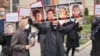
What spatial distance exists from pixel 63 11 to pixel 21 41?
1206 millimetres

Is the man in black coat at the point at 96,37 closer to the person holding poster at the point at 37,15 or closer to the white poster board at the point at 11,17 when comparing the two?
the person holding poster at the point at 37,15

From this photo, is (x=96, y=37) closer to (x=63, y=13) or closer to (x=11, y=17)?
(x=63, y=13)

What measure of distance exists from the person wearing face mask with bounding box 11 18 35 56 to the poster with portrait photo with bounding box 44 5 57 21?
29.1 inches

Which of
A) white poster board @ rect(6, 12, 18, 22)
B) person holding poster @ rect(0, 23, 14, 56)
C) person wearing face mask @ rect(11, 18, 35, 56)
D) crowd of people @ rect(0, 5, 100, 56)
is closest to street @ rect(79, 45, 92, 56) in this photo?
crowd of people @ rect(0, 5, 100, 56)

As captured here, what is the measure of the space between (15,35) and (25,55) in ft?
1.43

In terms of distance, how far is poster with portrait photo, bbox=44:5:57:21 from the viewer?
862 centimetres

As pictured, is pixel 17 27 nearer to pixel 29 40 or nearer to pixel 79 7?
pixel 29 40

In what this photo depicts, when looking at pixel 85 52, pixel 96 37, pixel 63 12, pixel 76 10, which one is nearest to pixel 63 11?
pixel 63 12

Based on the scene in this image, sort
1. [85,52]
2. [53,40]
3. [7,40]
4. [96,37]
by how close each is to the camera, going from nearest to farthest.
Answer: [53,40] → [7,40] → [96,37] → [85,52]

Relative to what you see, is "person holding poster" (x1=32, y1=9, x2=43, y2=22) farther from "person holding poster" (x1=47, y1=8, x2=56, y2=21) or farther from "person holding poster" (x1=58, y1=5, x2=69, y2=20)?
"person holding poster" (x1=58, y1=5, x2=69, y2=20)

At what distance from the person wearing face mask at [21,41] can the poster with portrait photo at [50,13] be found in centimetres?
74

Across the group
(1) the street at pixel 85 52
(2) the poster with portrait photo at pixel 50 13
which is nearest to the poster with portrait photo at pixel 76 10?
(2) the poster with portrait photo at pixel 50 13

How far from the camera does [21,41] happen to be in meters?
8.07

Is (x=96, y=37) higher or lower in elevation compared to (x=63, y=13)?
lower
